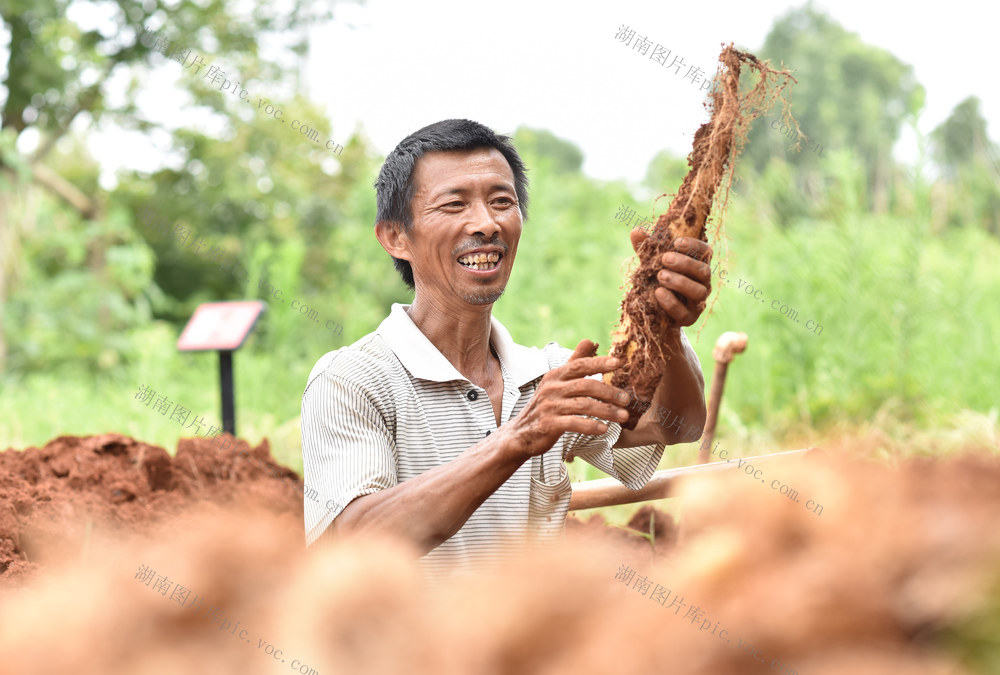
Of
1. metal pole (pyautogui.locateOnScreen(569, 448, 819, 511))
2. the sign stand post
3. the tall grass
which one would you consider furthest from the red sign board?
metal pole (pyautogui.locateOnScreen(569, 448, 819, 511))

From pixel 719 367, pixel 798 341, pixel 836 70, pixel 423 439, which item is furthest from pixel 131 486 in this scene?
pixel 836 70

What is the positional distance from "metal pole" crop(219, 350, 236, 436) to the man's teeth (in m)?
1.73

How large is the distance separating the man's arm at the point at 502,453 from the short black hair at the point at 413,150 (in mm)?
714

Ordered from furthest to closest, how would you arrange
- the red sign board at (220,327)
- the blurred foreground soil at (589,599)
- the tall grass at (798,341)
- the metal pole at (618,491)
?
1. the tall grass at (798,341)
2. the red sign board at (220,327)
3. the metal pole at (618,491)
4. the blurred foreground soil at (589,599)

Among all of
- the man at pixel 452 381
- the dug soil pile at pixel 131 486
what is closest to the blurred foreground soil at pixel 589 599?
the man at pixel 452 381

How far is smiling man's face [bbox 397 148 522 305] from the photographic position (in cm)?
195

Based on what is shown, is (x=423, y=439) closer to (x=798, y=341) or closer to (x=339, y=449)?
(x=339, y=449)

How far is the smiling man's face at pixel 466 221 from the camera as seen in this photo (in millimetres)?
1952

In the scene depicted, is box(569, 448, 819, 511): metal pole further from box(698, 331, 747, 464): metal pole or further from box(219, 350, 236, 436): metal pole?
box(219, 350, 236, 436): metal pole

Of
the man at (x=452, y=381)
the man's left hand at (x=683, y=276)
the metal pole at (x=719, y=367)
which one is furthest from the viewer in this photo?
the metal pole at (x=719, y=367)

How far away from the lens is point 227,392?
349cm

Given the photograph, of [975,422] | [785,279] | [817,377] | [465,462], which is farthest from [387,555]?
[785,279]

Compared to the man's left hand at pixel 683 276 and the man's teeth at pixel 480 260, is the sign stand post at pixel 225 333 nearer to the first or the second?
the man's teeth at pixel 480 260

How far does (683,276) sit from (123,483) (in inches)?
72.9
